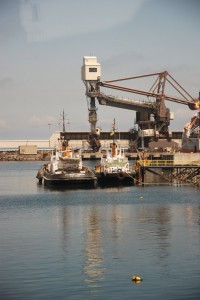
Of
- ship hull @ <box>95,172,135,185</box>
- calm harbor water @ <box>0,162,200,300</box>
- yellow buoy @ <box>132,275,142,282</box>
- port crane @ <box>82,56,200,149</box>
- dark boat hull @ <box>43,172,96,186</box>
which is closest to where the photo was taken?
calm harbor water @ <box>0,162,200,300</box>

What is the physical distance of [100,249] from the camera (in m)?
37.1

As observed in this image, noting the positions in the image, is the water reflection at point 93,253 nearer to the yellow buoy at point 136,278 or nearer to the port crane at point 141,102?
the yellow buoy at point 136,278

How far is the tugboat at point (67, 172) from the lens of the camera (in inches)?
3113

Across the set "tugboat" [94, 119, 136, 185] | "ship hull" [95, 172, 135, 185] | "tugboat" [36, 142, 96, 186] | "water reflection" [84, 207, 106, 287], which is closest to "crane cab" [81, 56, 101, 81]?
"tugboat" [36, 142, 96, 186]

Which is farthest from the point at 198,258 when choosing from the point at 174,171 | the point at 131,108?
the point at 131,108

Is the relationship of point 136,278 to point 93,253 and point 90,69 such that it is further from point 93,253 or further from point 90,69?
point 90,69

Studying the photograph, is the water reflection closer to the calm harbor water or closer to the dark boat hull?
the calm harbor water

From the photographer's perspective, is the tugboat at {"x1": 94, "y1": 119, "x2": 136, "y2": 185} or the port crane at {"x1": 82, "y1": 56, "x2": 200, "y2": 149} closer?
the tugboat at {"x1": 94, "y1": 119, "x2": 136, "y2": 185}

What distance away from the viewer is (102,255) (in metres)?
35.5

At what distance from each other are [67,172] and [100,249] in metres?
44.7

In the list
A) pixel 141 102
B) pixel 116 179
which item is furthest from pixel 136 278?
pixel 141 102

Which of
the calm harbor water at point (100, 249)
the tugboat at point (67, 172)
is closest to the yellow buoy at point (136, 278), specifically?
the calm harbor water at point (100, 249)

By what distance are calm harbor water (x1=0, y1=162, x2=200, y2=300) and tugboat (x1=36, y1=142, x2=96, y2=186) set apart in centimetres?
1549

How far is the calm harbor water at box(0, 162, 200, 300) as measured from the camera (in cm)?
2914
